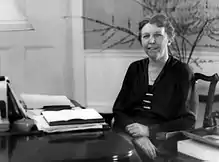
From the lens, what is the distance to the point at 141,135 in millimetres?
2184

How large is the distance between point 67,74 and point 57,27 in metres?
0.38

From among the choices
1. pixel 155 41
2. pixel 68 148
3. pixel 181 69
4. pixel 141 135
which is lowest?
pixel 141 135

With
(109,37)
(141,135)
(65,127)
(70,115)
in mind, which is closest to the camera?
(65,127)

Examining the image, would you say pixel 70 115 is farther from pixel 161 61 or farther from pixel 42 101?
pixel 161 61

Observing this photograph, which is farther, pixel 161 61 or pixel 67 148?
pixel 161 61

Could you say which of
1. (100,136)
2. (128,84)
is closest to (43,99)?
(128,84)

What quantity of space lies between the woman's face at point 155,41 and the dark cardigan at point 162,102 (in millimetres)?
76

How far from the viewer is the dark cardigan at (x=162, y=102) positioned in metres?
2.22

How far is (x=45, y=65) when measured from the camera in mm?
3354

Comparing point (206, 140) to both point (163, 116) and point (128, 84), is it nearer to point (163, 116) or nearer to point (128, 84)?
point (163, 116)

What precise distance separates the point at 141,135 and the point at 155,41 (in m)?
0.52

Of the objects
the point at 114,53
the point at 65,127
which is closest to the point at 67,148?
the point at 65,127

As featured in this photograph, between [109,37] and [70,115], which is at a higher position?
[109,37]

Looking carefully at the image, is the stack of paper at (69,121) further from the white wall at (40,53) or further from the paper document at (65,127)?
the white wall at (40,53)
